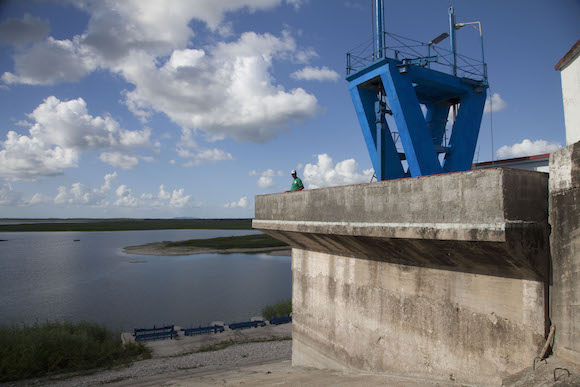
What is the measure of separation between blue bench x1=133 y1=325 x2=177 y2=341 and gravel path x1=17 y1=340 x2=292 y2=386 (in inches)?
96.1

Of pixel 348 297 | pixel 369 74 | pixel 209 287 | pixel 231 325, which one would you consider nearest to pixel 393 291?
pixel 348 297

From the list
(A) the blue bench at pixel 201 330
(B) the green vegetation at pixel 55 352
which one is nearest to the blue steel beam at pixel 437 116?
(A) the blue bench at pixel 201 330

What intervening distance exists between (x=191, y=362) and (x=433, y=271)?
13781mm

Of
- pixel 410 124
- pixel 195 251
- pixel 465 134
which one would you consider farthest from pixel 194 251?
pixel 410 124

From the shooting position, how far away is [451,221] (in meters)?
4.55

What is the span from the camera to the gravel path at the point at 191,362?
13984 millimetres

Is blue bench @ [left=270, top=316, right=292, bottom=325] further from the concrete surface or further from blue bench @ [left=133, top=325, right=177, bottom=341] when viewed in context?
the concrete surface

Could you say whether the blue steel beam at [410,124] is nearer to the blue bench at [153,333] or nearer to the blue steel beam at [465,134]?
the blue steel beam at [465,134]

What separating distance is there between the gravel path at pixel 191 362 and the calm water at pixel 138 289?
6.33 metres

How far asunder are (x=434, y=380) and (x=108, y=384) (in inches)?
483

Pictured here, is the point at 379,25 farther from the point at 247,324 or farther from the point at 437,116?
the point at 247,324

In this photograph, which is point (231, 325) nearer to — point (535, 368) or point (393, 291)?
point (393, 291)

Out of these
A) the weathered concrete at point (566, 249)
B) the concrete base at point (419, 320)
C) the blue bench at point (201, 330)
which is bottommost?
the blue bench at point (201, 330)

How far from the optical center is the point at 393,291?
613 centimetres
